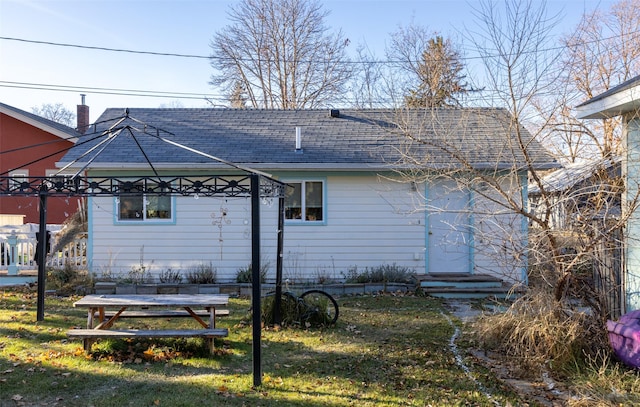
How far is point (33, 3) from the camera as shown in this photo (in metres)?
13.8

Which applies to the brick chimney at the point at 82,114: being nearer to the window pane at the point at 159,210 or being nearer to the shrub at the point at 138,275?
the window pane at the point at 159,210

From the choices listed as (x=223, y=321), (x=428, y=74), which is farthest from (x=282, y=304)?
(x=428, y=74)

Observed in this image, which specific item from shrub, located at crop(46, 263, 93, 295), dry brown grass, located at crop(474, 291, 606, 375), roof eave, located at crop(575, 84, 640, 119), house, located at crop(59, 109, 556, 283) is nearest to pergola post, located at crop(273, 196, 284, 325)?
dry brown grass, located at crop(474, 291, 606, 375)

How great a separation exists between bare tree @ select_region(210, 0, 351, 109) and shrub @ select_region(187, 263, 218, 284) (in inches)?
645

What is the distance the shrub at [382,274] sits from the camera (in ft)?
37.8

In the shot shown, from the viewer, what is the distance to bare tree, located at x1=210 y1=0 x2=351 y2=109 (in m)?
26.9

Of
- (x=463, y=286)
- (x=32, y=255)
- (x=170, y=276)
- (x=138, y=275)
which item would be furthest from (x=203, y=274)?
(x=463, y=286)

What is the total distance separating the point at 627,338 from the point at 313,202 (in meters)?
7.76

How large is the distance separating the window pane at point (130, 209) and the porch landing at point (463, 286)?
693 cm

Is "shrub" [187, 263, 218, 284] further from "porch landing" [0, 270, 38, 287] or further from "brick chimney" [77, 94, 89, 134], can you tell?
"brick chimney" [77, 94, 89, 134]

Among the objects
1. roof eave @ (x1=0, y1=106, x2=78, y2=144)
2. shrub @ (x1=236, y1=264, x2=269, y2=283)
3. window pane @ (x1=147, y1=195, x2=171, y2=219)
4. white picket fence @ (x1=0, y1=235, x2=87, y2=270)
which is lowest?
shrub @ (x1=236, y1=264, x2=269, y2=283)

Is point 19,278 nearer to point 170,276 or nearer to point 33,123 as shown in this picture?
point 170,276

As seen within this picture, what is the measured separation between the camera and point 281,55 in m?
27.1

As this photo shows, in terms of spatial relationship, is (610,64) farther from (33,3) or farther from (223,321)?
(33,3)
